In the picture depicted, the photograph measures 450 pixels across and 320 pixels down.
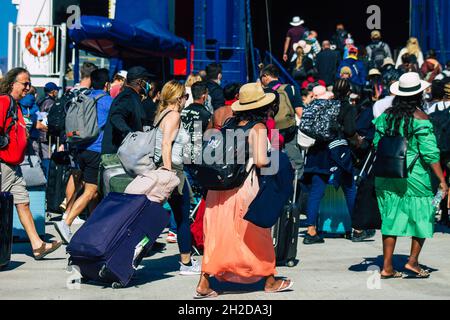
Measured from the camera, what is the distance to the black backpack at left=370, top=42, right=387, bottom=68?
21061mm

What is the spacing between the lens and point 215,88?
1294 cm

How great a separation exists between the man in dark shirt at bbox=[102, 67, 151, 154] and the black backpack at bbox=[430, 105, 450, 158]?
373cm

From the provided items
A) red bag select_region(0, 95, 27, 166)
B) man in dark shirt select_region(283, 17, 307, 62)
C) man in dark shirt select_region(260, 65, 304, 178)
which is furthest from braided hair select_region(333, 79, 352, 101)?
man in dark shirt select_region(283, 17, 307, 62)

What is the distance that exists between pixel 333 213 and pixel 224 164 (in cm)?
408

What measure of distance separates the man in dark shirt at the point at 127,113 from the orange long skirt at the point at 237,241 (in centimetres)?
208

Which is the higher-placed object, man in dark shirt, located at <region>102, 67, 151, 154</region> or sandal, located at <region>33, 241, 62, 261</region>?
man in dark shirt, located at <region>102, 67, 151, 154</region>

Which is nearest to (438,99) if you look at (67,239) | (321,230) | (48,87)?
(321,230)

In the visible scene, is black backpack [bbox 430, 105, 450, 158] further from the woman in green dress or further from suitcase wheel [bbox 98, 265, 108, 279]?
suitcase wheel [bbox 98, 265, 108, 279]

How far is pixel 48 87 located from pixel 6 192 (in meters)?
7.48

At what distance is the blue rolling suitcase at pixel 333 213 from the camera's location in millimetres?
11500

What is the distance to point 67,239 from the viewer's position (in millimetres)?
10375

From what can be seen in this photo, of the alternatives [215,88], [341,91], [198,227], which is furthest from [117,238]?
[215,88]

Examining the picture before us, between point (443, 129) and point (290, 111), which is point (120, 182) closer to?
point (290, 111)
